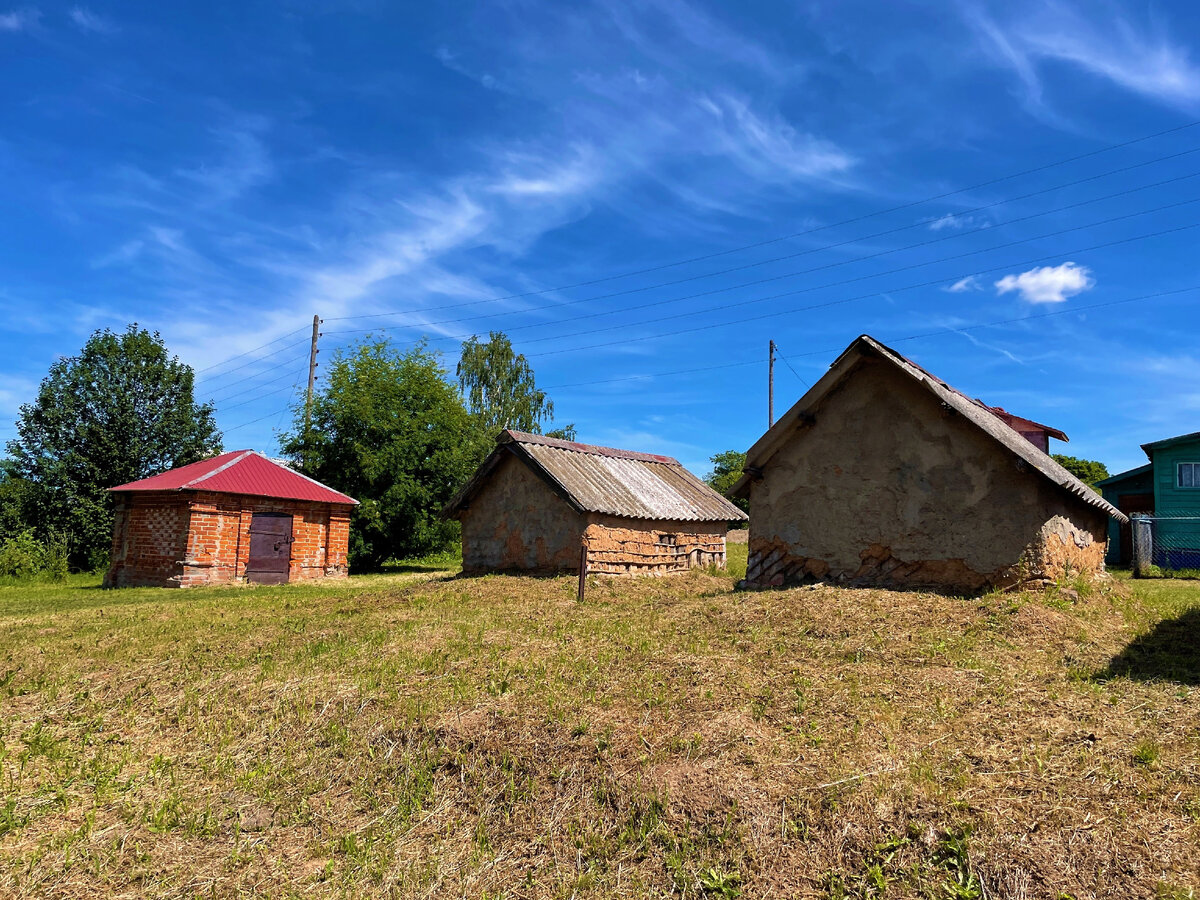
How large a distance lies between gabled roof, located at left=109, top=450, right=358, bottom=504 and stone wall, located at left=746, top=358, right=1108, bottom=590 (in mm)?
16249

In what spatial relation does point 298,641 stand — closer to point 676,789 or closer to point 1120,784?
point 676,789

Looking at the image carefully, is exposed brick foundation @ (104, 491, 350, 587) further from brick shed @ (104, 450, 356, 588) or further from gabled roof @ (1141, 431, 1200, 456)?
gabled roof @ (1141, 431, 1200, 456)

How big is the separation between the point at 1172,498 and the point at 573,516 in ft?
65.7

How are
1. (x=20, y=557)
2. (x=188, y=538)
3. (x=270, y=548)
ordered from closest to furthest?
1. (x=188, y=538)
2. (x=270, y=548)
3. (x=20, y=557)

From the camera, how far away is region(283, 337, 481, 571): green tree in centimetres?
2833

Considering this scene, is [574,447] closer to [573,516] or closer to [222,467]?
[573,516]

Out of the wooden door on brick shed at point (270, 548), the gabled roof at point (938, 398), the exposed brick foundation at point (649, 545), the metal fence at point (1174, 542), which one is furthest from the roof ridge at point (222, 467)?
the metal fence at point (1174, 542)

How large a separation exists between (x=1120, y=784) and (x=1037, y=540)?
513cm

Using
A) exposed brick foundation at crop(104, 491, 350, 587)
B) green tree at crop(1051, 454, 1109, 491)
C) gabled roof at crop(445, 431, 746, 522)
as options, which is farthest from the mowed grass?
green tree at crop(1051, 454, 1109, 491)

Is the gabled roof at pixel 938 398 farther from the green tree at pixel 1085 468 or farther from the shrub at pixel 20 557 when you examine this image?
the green tree at pixel 1085 468

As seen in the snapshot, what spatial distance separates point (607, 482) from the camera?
1783 cm

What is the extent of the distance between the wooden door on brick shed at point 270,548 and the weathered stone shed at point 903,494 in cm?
1657

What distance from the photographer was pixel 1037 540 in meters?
9.12

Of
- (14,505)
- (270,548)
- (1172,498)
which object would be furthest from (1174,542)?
(14,505)
